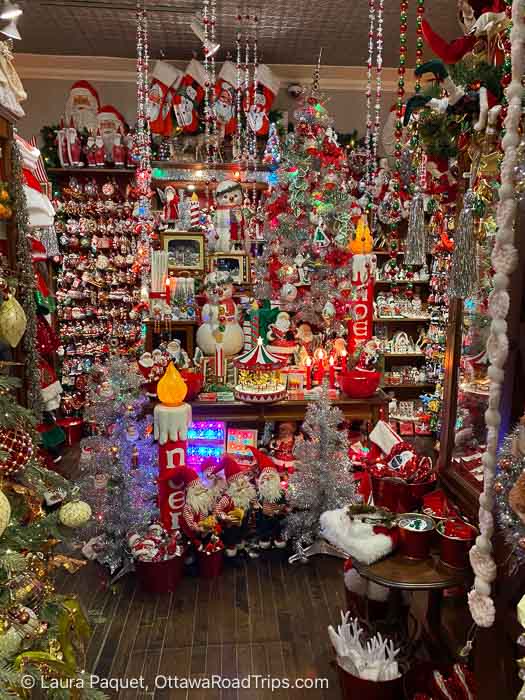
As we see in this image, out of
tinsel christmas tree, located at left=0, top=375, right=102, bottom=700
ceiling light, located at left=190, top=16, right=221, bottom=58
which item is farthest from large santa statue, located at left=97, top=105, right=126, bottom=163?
tinsel christmas tree, located at left=0, top=375, right=102, bottom=700

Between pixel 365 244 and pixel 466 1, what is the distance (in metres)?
2.39

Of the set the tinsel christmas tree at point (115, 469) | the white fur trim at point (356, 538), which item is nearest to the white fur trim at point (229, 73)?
the tinsel christmas tree at point (115, 469)

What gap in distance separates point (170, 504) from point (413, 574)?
1733mm

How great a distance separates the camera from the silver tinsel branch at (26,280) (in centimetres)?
225

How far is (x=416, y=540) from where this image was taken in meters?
1.79

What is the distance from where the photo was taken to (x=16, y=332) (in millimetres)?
1843

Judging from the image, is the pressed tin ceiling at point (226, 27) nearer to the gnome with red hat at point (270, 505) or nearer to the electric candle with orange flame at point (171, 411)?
the electric candle with orange flame at point (171, 411)

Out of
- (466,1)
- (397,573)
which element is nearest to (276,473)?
(397,573)

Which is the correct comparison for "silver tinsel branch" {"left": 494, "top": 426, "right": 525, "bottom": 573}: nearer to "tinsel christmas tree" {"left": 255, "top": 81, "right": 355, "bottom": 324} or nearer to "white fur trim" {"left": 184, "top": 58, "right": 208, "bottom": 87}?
"tinsel christmas tree" {"left": 255, "top": 81, "right": 355, "bottom": 324}

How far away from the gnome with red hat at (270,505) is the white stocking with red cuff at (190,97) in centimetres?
336

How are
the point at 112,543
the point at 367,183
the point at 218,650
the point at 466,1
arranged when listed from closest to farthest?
the point at 466,1 < the point at 218,650 < the point at 112,543 < the point at 367,183

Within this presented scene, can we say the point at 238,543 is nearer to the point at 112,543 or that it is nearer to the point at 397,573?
the point at 112,543

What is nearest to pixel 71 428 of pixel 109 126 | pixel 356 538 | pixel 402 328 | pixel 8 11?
pixel 109 126

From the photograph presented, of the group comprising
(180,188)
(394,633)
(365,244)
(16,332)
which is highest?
(180,188)
